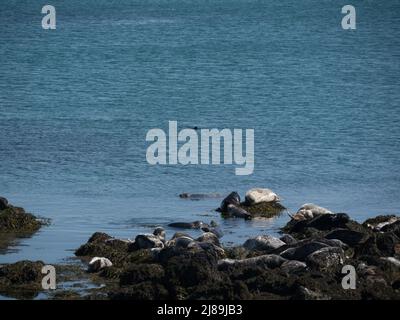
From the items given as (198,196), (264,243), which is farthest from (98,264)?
(198,196)

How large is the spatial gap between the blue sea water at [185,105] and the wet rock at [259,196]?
3.05ft

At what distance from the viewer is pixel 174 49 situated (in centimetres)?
8631

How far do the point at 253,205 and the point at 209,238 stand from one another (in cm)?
640

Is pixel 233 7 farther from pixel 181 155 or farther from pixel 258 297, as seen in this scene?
pixel 258 297

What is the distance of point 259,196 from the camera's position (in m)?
42.2

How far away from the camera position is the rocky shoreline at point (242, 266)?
3080cm

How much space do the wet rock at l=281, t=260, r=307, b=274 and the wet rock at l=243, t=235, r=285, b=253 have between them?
202 centimetres

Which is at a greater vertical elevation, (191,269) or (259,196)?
(259,196)

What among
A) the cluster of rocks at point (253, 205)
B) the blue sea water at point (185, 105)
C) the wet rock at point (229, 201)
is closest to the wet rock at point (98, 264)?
the blue sea water at point (185, 105)

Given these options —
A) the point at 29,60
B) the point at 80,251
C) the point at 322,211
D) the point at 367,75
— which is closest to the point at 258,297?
the point at 80,251

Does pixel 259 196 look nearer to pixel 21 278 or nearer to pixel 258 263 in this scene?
pixel 258 263

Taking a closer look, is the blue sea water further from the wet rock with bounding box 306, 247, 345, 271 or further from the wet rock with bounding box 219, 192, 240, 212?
the wet rock with bounding box 306, 247, 345, 271

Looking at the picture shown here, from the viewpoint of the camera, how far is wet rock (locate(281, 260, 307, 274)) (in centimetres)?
3244

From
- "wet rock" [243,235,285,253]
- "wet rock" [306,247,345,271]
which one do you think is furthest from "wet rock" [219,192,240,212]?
"wet rock" [306,247,345,271]
